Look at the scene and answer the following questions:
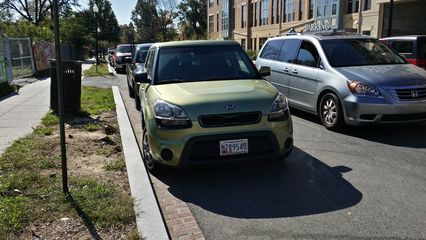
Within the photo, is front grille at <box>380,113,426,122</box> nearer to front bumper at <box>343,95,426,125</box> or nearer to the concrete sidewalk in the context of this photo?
front bumper at <box>343,95,426,125</box>

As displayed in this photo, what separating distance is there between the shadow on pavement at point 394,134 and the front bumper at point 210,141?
2.77m

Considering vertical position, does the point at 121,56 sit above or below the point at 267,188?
above

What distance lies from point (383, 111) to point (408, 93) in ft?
1.74

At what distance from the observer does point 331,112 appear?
7.62 meters

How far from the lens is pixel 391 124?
22.7 feet

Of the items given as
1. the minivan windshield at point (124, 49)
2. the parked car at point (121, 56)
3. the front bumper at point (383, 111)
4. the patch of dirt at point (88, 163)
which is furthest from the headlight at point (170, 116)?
the minivan windshield at point (124, 49)

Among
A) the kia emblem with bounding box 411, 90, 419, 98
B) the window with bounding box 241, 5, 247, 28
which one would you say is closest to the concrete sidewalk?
the kia emblem with bounding box 411, 90, 419, 98

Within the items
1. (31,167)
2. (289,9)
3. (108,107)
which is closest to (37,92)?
(108,107)

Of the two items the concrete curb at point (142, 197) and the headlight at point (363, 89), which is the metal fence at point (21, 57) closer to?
the concrete curb at point (142, 197)

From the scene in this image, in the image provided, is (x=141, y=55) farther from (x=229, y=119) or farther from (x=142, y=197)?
(x=142, y=197)

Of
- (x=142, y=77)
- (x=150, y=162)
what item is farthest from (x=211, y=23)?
(x=150, y=162)

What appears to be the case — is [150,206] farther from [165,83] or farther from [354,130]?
[354,130]

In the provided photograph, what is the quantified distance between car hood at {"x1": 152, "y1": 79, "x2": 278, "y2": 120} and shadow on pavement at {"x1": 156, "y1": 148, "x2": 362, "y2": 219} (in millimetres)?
880

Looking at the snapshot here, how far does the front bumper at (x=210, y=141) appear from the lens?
4738mm
